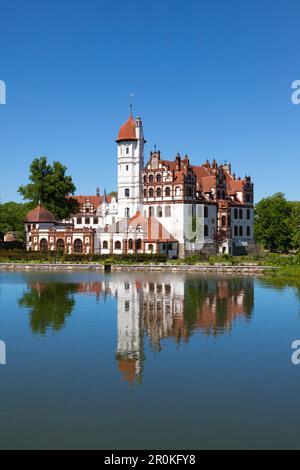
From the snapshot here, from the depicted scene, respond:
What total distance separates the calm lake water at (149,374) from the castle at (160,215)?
3673 centimetres

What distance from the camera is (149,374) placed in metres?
20.5

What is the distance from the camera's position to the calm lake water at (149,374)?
49.7 ft

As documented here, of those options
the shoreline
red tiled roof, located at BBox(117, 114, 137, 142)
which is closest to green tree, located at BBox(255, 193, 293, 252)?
the shoreline

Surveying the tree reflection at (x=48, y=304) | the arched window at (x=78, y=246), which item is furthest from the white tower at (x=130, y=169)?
the tree reflection at (x=48, y=304)

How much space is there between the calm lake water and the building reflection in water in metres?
0.12

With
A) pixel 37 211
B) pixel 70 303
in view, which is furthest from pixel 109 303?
pixel 37 211

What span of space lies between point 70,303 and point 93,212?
59626 mm

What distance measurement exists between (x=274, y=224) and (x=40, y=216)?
3634 centimetres

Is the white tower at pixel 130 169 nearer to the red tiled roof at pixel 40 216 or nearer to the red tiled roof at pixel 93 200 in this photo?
the red tiled roof at pixel 40 216

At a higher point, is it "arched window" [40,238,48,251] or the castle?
the castle

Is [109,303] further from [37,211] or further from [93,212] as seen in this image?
[93,212]

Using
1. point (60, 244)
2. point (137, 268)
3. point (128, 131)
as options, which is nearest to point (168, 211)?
point (137, 268)

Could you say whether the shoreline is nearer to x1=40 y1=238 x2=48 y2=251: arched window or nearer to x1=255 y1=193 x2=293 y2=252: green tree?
x1=40 y1=238 x2=48 y2=251: arched window

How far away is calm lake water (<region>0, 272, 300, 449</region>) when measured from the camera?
15156 mm
